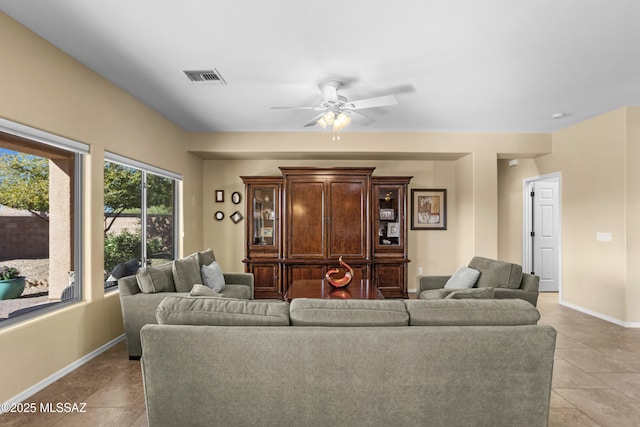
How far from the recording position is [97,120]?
3189 millimetres

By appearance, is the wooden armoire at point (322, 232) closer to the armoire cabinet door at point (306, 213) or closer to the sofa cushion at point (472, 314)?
the armoire cabinet door at point (306, 213)

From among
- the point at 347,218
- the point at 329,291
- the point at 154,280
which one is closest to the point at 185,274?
the point at 154,280

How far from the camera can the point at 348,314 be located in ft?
6.08

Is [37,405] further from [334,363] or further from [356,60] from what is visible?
[356,60]

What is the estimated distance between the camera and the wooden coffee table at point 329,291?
3.39 meters

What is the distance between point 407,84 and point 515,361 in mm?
2610

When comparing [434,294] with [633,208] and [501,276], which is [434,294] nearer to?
[501,276]

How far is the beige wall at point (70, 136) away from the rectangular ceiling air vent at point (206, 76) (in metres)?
0.86

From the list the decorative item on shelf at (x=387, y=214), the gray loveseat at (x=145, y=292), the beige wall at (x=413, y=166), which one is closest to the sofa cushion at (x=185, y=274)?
the gray loveseat at (x=145, y=292)

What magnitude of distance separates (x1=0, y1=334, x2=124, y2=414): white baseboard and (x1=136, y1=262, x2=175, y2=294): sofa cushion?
29.0 inches

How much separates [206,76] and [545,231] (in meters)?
6.03

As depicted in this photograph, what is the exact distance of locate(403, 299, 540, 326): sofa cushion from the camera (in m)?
1.84

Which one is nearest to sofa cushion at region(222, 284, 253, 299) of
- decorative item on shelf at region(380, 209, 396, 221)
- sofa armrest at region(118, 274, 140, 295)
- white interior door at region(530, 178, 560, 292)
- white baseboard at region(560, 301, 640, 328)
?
sofa armrest at region(118, 274, 140, 295)

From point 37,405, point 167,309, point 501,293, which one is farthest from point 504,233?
point 37,405
